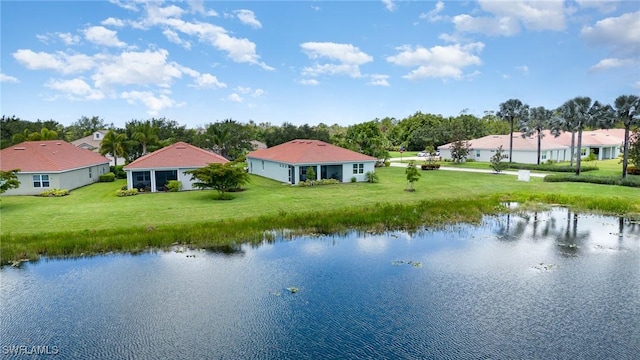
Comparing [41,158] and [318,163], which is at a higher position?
[41,158]

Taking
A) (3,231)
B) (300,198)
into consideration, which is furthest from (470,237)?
(3,231)

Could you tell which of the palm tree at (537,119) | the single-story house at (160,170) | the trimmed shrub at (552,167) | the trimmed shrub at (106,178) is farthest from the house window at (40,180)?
the palm tree at (537,119)

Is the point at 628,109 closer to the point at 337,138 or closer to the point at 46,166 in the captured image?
the point at 337,138

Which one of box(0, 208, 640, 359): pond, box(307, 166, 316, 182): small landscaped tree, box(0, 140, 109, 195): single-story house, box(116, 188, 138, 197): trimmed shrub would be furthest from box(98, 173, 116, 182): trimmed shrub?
box(0, 208, 640, 359): pond

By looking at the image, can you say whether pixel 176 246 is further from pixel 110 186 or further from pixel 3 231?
pixel 110 186

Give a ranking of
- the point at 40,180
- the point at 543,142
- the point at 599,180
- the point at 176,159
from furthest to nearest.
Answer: the point at 543,142
the point at 599,180
the point at 176,159
the point at 40,180

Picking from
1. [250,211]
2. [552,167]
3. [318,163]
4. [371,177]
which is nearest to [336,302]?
[250,211]

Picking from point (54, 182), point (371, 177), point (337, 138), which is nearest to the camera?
point (54, 182)
